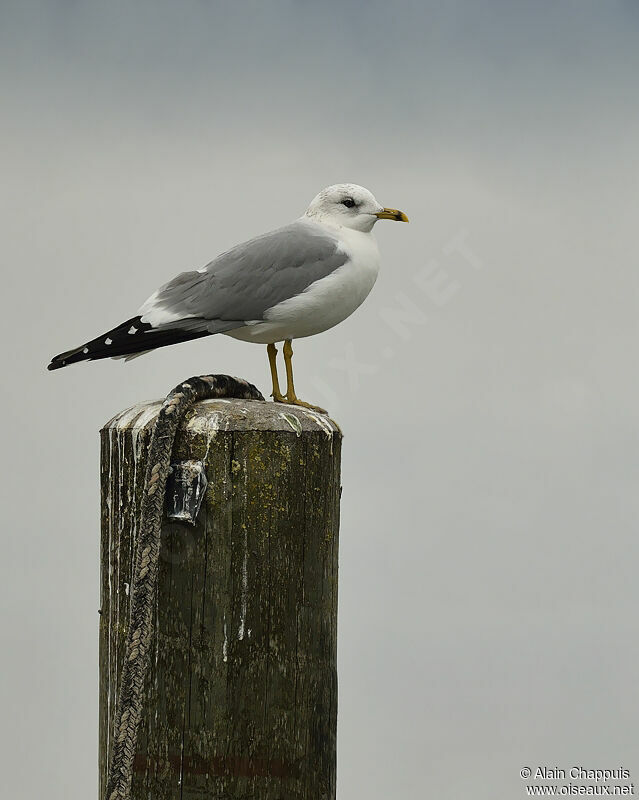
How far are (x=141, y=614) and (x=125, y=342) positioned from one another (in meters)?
1.17

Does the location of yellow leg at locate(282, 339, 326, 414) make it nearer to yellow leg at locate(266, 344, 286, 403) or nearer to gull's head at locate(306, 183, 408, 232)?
yellow leg at locate(266, 344, 286, 403)

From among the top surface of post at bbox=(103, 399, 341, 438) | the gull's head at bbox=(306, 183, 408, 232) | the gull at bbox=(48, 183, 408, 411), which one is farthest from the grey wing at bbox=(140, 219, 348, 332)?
the top surface of post at bbox=(103, 399, 341, 438)

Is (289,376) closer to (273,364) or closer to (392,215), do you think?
(273,364)

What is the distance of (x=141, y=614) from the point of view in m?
2.65

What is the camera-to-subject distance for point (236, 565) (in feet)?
8.83

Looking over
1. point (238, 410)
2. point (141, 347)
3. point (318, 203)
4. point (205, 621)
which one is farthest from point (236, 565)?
point (318, 203)

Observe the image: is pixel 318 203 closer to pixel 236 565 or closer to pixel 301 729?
pixel 236 565

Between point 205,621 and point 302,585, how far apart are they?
0.95 feet

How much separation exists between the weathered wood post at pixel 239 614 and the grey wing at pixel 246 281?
94 cm

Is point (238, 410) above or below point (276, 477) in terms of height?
above

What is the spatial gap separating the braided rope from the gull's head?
173 centimetres

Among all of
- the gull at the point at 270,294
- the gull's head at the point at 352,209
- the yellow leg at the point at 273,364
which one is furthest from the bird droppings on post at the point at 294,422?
the gull's head at the point at 352,209

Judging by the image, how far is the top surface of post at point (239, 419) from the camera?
109 inches

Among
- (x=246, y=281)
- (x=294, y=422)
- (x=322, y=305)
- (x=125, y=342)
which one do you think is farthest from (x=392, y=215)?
(x=294, y=422)
